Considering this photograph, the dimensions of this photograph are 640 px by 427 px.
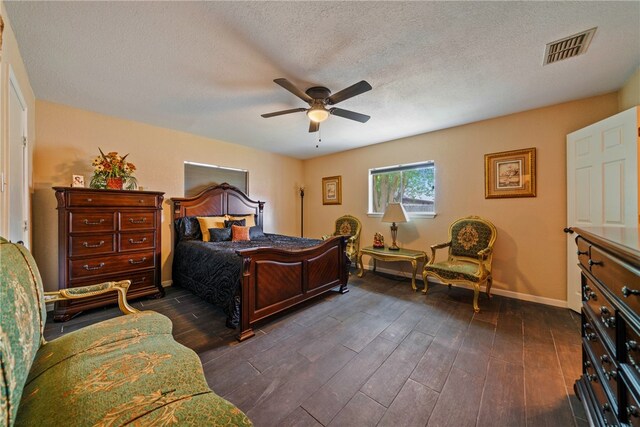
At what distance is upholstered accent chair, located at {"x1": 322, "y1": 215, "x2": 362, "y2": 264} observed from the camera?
4.38 meters

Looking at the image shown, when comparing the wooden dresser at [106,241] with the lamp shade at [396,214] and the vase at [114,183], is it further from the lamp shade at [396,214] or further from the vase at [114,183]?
the lamp shade at [396,214]

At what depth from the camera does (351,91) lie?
2027 millimetres

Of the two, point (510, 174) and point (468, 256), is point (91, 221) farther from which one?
point (510, 174)

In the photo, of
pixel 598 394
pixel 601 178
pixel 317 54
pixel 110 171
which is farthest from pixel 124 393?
pixel 601 178

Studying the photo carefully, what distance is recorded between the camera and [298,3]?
56.3 inches

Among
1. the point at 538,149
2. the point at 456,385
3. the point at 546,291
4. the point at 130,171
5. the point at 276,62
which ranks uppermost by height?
the point at 276,62

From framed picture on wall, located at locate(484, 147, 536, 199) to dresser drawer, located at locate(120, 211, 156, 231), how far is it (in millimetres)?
4636

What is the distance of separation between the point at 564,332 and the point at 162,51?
4403 mm

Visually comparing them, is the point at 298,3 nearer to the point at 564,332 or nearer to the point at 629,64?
the point at 629,64

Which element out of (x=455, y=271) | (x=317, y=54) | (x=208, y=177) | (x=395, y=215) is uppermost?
(x=317, y=54)

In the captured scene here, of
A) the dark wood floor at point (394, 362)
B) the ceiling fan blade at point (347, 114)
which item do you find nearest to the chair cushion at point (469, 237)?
the dark wood floor at point (394, 362)

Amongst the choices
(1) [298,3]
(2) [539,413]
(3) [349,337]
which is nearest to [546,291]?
(2) [539,413]

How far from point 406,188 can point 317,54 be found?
2.92m

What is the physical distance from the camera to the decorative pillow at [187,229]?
361cm
